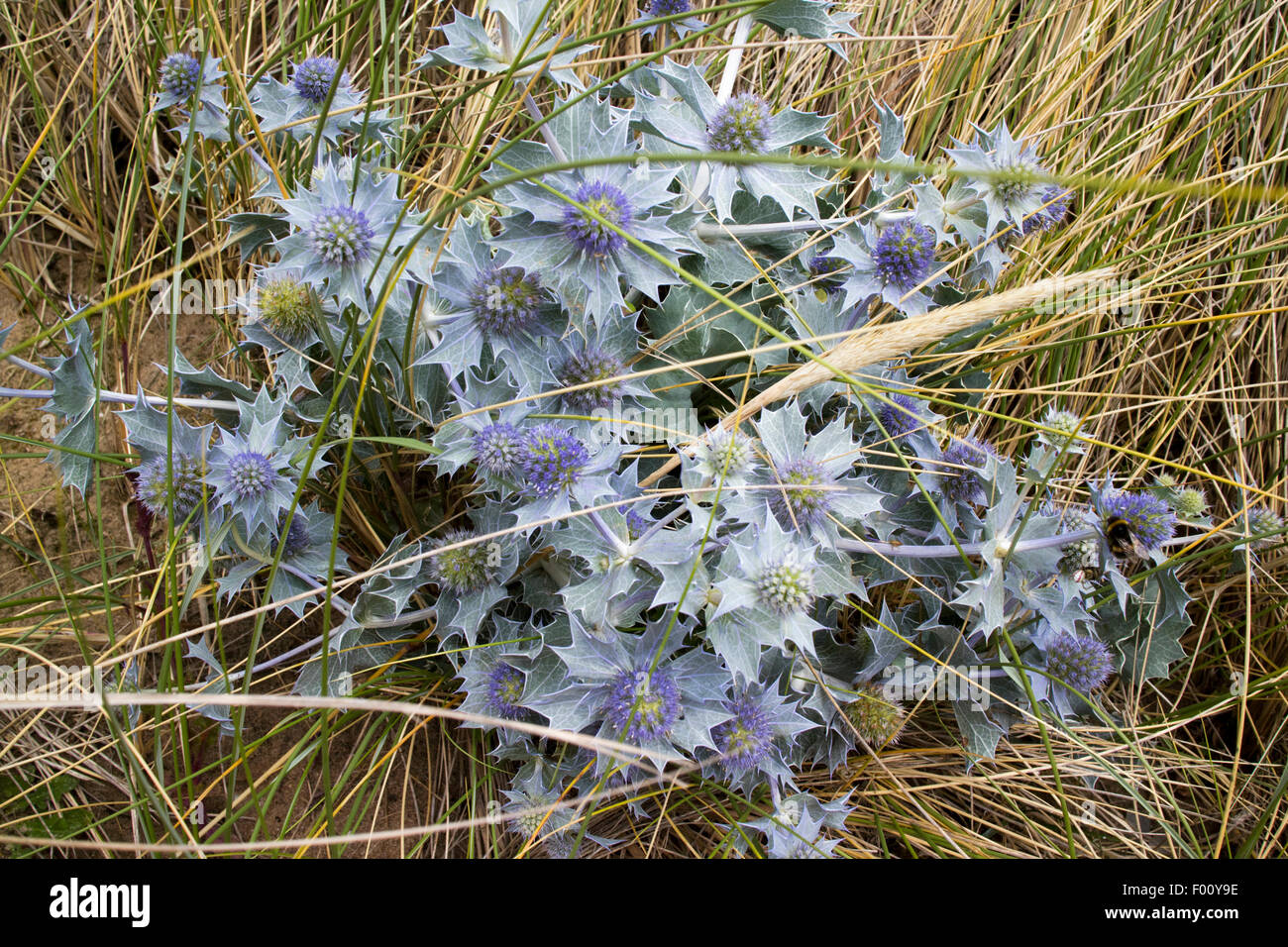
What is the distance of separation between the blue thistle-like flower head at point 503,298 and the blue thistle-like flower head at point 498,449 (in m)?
0.25

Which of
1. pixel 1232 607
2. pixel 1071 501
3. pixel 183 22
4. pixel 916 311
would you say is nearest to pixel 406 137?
pixel 183 22

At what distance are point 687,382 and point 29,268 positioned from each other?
2.08m

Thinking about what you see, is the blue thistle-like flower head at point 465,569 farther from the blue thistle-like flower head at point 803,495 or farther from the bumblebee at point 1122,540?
the bumblebee at point 1122,540

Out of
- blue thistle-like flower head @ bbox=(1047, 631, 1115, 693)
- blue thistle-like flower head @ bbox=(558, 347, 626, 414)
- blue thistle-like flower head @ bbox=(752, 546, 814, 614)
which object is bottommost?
blue thistle-like flower head @ bbox=(1047, 631, 1115, 693)

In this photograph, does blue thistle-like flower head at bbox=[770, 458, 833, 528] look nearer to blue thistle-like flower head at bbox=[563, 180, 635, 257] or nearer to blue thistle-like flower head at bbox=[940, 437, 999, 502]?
blue thistle-like flower head at bbox=[940, 437, 999, 502]

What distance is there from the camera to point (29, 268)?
2.40 m

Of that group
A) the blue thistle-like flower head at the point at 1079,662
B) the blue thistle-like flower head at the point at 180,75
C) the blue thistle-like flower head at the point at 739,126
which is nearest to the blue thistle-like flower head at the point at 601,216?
the blue thistle-like flower head at the point at 739,126

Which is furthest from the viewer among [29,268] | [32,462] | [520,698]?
[29,268]

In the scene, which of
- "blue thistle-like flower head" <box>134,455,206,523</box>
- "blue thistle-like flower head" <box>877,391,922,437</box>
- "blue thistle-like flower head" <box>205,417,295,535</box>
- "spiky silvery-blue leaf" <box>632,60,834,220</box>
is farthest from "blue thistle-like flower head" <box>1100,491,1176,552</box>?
"blue thistle-like flower head" <box>134,455,206,523</box>

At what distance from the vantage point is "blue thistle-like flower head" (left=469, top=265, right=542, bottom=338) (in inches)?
64.1

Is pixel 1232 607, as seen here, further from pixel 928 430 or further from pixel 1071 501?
pixel 928 430

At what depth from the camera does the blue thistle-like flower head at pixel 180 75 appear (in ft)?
6.13

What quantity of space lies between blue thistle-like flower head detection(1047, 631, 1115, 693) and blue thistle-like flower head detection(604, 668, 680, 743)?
0.98m

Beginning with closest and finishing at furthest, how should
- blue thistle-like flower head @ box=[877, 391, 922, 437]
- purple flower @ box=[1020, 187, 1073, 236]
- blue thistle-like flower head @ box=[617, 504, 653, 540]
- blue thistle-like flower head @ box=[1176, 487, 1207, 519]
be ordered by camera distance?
blue thistle-like flower head @ box=[617, 504, 653, 540] < blue thistle-like flower head @ box=[1176, 487, 1207, 519] < blue thistle-like flower head @ box=[877, 391, 922, 437] < purple flower @ box=[1020, 187, 1073, 236]
